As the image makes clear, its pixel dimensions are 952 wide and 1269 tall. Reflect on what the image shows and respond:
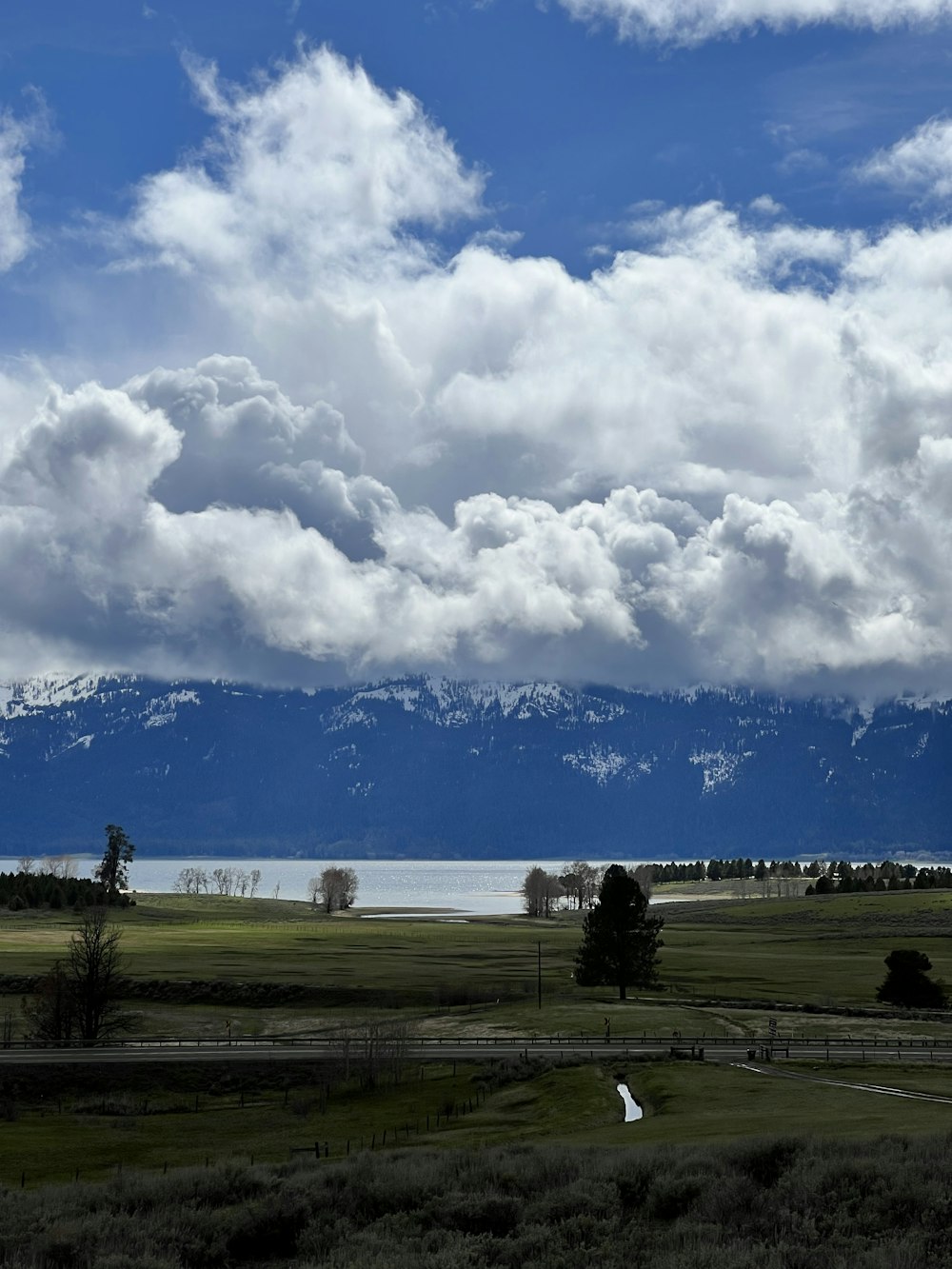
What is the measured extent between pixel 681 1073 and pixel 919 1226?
4332 cm

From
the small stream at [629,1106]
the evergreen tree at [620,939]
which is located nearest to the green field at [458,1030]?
the small stream at [629,1106]

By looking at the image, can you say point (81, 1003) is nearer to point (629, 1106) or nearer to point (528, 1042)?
point (528, 1042)

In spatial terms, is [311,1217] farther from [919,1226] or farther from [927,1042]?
[927,1042]

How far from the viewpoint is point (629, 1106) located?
5766 cm

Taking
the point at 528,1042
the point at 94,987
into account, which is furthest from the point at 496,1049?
the point at 94,987

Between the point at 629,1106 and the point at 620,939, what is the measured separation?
58.8m

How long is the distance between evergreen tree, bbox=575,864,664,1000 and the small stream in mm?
51340

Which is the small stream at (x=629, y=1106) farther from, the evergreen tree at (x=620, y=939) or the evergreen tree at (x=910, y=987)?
the evergreen tree at (x=910, y=987)

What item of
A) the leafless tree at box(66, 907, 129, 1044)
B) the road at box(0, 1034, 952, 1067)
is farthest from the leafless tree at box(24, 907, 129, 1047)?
the road at box(0, 1034, 952, 1067)

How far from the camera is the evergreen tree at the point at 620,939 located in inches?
4532

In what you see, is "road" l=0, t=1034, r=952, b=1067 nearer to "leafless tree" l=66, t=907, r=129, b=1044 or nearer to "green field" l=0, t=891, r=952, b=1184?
"green field" l=0, t=891, r=952, b=1184

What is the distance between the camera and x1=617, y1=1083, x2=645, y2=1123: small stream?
178 feet

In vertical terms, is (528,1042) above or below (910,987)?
below

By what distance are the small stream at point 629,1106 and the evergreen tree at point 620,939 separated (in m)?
51.3
